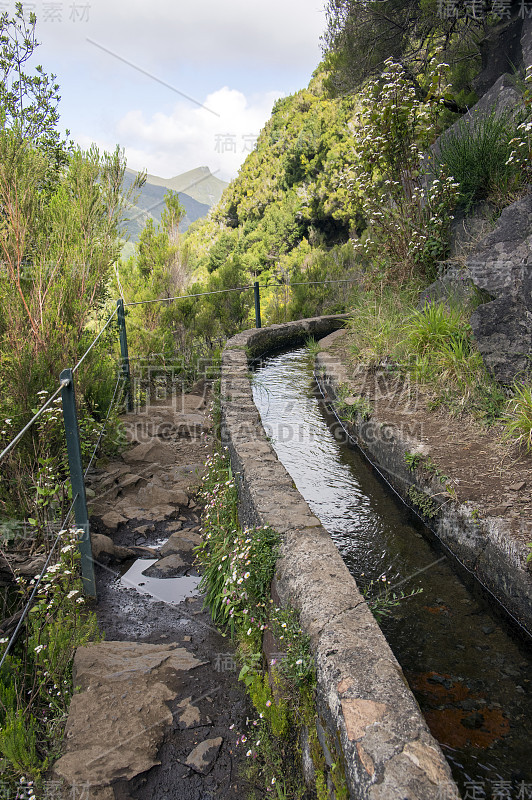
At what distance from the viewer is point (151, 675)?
235cm

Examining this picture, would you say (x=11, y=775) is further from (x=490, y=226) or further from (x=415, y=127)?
(x=415, y=127)

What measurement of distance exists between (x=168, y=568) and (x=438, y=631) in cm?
166

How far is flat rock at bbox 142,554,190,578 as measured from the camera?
131 inches

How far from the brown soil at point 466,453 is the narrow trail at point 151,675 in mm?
1582

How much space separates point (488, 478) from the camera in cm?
320

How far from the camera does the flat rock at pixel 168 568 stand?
3316 mm

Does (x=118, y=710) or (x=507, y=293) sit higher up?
(x=507, y=293)

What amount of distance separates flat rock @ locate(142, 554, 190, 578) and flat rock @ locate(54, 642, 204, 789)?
712 mm

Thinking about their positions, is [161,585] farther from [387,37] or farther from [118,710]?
[387,37]

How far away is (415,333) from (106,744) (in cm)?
409

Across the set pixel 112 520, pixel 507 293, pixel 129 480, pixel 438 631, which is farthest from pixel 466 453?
pixel 129 480

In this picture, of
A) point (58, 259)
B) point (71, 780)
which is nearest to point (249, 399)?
point (58, 259)

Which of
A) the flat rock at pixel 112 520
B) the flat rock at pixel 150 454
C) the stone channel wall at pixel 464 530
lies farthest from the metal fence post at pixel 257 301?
the flat rock at pixel 112 520

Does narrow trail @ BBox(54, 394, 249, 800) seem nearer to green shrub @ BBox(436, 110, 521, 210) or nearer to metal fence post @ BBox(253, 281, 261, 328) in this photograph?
green shrub @ BBox(436, 110, 521, 210)
